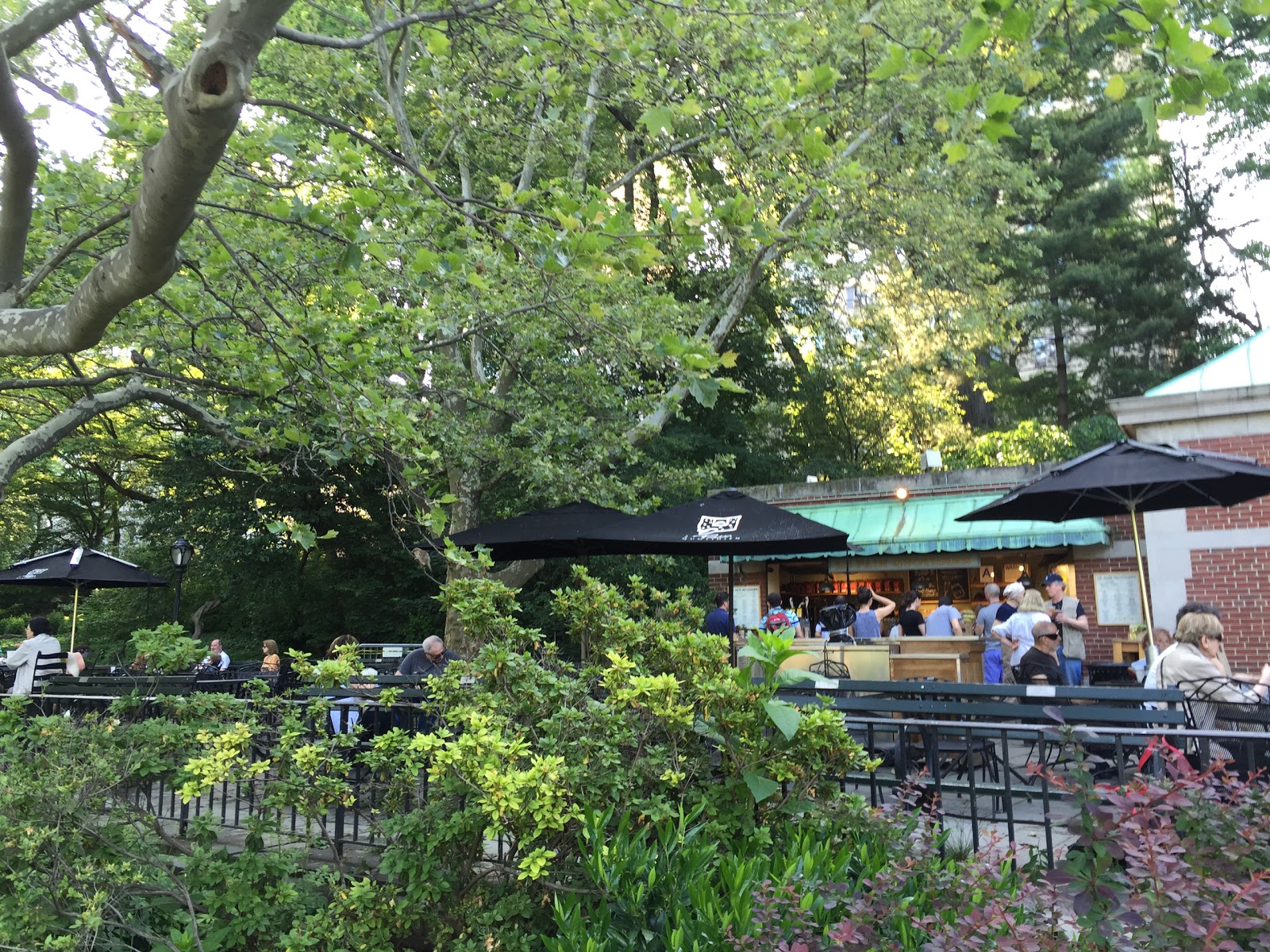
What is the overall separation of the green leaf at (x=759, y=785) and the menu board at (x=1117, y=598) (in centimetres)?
1438

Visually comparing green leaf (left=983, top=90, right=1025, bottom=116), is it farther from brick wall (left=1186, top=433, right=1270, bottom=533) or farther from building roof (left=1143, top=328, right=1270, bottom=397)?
building roof (left=1143, top=328, right=1270, bottom=397)

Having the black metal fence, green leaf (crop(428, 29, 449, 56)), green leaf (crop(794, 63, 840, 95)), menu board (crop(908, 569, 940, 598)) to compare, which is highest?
green leaf (crop(428, 29, 449, 56))

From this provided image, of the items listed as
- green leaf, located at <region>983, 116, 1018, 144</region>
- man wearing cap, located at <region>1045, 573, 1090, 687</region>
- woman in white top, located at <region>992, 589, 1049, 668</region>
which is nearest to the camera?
green leaf, located at <region>983, 116, 1018, 144</region>

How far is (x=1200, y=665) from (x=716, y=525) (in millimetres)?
4575

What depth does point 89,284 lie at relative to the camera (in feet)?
15.1

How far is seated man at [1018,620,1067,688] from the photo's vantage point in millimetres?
7949

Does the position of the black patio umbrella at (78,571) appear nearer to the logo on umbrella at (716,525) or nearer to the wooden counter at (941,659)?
the logo on umbrella at (716,525)

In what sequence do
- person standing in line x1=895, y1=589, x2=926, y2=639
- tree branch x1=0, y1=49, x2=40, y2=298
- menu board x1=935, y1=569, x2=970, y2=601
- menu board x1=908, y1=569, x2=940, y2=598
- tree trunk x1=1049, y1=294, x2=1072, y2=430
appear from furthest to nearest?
1. tree trunk x1=1049, y1=294, x2=1072, y2=430
2. menu board x1=908, y1=569, x2=940, y2=598
3. menu board x1=935, y1=569, x2=970, y2=601
4. person standing in line x1=895, y1=589, x2=926, y2=639
5. tree branch x1=0, y1=49, x2=40, y2=298

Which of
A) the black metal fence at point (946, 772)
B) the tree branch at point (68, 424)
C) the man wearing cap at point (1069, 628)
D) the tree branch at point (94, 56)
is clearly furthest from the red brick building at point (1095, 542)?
the tree branch at point (94, 56)

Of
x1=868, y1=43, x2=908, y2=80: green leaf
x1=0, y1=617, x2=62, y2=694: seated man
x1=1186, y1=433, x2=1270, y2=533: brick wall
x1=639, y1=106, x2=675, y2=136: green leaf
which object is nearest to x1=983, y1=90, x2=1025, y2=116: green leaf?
x1=868, y1=43, x2=908, y2=80: green leaf

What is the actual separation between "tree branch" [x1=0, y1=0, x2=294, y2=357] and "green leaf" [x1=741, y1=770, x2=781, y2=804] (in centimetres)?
357

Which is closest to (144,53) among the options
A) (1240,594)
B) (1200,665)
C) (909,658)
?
(1200,665)

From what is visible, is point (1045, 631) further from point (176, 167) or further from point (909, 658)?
point (176, 167)

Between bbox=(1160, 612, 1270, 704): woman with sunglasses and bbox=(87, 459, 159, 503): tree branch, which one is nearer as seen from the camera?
bbox=(1160, 612, 1270, 704): woman with sunglasses
